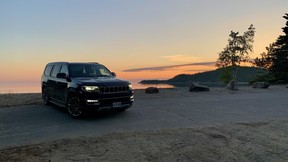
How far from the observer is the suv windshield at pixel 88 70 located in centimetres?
1044

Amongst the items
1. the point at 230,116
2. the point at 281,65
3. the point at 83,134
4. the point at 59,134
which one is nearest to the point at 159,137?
the point at 83,134

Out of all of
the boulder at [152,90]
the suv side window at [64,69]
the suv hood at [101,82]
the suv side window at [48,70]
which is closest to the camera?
the suv hood at [101,82]

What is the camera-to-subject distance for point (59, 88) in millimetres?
10828

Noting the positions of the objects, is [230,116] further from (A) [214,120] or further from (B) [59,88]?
(B) [59,88]

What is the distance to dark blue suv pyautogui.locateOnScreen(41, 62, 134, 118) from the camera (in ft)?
30.0

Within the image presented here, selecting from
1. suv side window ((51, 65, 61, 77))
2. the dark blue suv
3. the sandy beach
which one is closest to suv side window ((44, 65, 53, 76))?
suv side window ((51, 65, 61, 77))

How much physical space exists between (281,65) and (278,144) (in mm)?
39531

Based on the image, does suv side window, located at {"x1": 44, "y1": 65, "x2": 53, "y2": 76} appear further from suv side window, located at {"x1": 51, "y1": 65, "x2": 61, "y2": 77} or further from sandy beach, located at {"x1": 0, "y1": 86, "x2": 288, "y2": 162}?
sandy beach, located at {"x1": 0, "y1": 86, "x2": 288, "y2": 162}

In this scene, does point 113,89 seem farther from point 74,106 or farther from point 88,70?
point 88,70

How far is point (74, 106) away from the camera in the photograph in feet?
31.7

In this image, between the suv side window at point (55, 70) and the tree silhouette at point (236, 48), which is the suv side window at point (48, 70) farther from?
the tree silhouette at point (236, 48)

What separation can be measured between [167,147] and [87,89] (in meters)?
3.91

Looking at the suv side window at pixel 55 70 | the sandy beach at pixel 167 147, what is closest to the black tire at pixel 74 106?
the suv side window at pixel 55 70

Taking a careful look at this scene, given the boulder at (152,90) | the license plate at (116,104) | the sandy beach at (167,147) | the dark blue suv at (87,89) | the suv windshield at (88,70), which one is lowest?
the sandy beach at (167,147)
